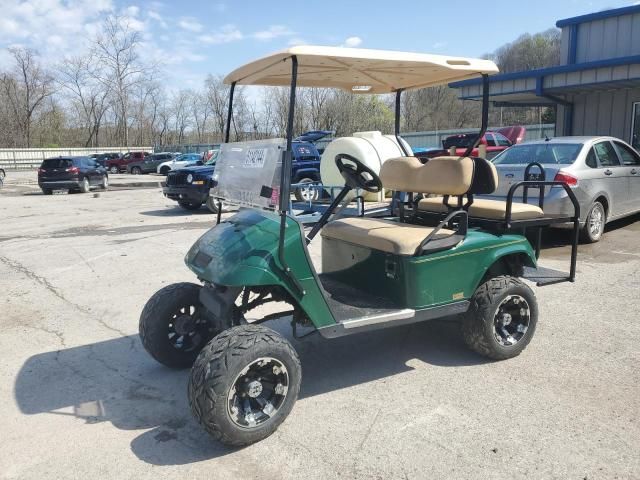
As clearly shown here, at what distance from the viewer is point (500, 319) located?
13.4ft

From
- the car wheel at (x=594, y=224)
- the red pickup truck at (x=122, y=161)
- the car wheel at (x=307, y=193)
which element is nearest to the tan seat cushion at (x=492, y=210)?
the car wheel at (x=594, y=224)

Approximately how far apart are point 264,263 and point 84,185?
20187mm

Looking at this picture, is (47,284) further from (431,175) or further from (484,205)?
(484,205)

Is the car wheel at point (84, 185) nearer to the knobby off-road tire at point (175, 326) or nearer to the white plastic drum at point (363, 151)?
the white plastic drum at point (363, 151)

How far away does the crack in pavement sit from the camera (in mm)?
5157

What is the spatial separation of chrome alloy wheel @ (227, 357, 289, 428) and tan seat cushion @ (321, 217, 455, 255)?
1181 millimetres

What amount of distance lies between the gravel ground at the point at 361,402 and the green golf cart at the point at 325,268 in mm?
254

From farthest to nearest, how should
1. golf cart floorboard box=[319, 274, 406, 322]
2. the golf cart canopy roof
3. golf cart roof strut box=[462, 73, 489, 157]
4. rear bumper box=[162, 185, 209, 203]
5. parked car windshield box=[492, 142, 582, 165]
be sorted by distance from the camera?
rear bumper box=[162, 185, 209, 203], parked car windshield box=[492, 142, 582, 165], golf cart roof strut box=[462, 73, 489, 157], golf cart floorboard box=[319, 274, 406, 322], the golf cart canopy roof

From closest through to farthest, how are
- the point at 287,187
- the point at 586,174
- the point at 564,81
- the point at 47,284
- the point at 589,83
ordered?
the point at 287,187 → the point at 47,284 → the point at 586,174 → the point at 589,83 → the point at 564,81

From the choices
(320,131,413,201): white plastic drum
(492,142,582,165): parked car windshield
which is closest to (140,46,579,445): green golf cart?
(492,142,582,165): parked car windshield

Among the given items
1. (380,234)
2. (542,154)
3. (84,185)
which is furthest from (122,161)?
(380,234)

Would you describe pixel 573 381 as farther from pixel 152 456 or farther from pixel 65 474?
pixel 65 474

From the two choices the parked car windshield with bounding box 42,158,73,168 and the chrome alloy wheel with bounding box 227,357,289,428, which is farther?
the parked car windshield with bounding box 42,158,73,168

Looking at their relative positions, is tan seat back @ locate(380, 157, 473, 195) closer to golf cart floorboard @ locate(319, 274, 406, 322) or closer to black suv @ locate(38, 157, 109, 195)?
golf cart floorboard @ locate(319, 274, 406, 322)
